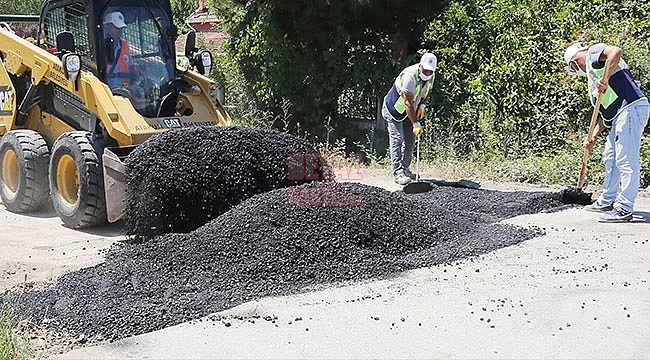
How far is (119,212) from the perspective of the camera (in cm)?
756

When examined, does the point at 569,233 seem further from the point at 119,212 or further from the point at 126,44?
the point at 126,44

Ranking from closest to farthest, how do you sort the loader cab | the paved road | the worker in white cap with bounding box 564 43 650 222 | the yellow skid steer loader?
the paved road
the worker in white cap with bounding box 564 43 650 222
the yellow skid steer loader
the loader cab

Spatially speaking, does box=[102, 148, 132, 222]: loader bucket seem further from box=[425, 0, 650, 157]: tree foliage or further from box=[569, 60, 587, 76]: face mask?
box=[425, 0, 650, 157]: tree foliage

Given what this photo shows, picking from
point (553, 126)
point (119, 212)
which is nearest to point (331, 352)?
point (119, 212)

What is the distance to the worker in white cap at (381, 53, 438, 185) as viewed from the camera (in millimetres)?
9930

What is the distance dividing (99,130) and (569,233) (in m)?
5.43

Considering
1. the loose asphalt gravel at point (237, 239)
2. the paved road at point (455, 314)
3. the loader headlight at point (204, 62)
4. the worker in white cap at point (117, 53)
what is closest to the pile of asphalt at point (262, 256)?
the loose asphalt gravel at point (237, 239)

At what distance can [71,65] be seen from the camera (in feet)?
27.0

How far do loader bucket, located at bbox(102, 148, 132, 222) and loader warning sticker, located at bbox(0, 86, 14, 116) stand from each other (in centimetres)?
290

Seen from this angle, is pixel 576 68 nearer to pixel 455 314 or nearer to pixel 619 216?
pixel 619 216

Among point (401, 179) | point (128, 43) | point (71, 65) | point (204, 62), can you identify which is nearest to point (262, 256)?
point (71, 65)

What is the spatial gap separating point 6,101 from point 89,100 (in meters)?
2.22

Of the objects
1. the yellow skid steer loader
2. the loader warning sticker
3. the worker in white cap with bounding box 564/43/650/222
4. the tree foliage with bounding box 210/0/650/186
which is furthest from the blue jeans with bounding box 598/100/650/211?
the loader warning sticker

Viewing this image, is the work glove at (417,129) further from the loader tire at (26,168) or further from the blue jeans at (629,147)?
the loader tire at (26,168)
